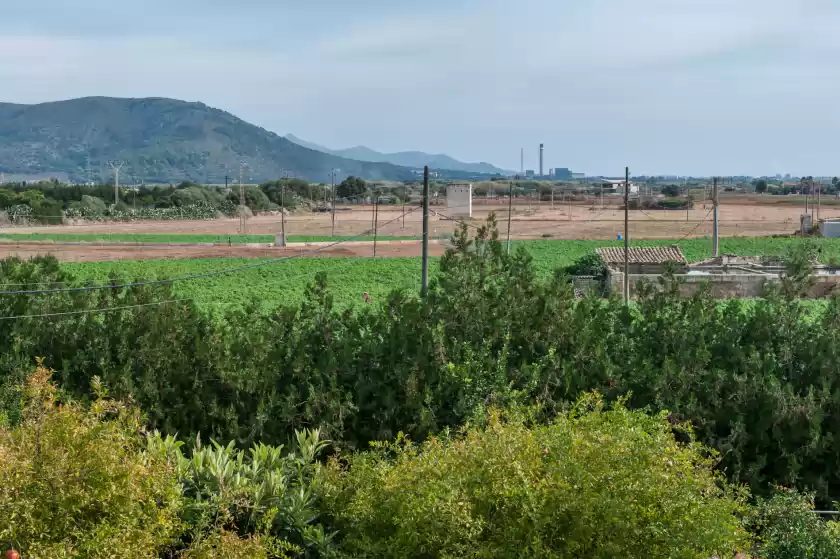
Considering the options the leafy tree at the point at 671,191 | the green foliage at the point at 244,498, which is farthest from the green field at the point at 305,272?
the leafy tree at the point at 671,191

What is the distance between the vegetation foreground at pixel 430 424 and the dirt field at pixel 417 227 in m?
41.2

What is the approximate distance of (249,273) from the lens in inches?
1825

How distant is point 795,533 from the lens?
844cm

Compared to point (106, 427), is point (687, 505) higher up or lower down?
lower down

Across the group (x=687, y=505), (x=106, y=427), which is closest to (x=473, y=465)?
(x=687, y=505)

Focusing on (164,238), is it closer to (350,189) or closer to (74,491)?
(74,491)

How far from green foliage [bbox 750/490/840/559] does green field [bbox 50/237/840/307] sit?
26594 mm

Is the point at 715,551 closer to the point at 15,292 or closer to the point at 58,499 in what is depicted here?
the point at 58,499

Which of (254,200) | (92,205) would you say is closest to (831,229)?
(92,205)

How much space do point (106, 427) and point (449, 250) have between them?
8481mm

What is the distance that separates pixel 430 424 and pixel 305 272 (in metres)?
35.3

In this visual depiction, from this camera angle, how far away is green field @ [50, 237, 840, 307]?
39562mm

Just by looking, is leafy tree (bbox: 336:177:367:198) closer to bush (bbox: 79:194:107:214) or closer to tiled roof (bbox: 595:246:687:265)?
bush (bbox: 79:194:107:214)

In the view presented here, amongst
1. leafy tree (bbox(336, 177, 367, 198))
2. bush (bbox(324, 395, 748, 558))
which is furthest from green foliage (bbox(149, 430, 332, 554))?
leafy tree (bbox(336, 177, 367, 198))
